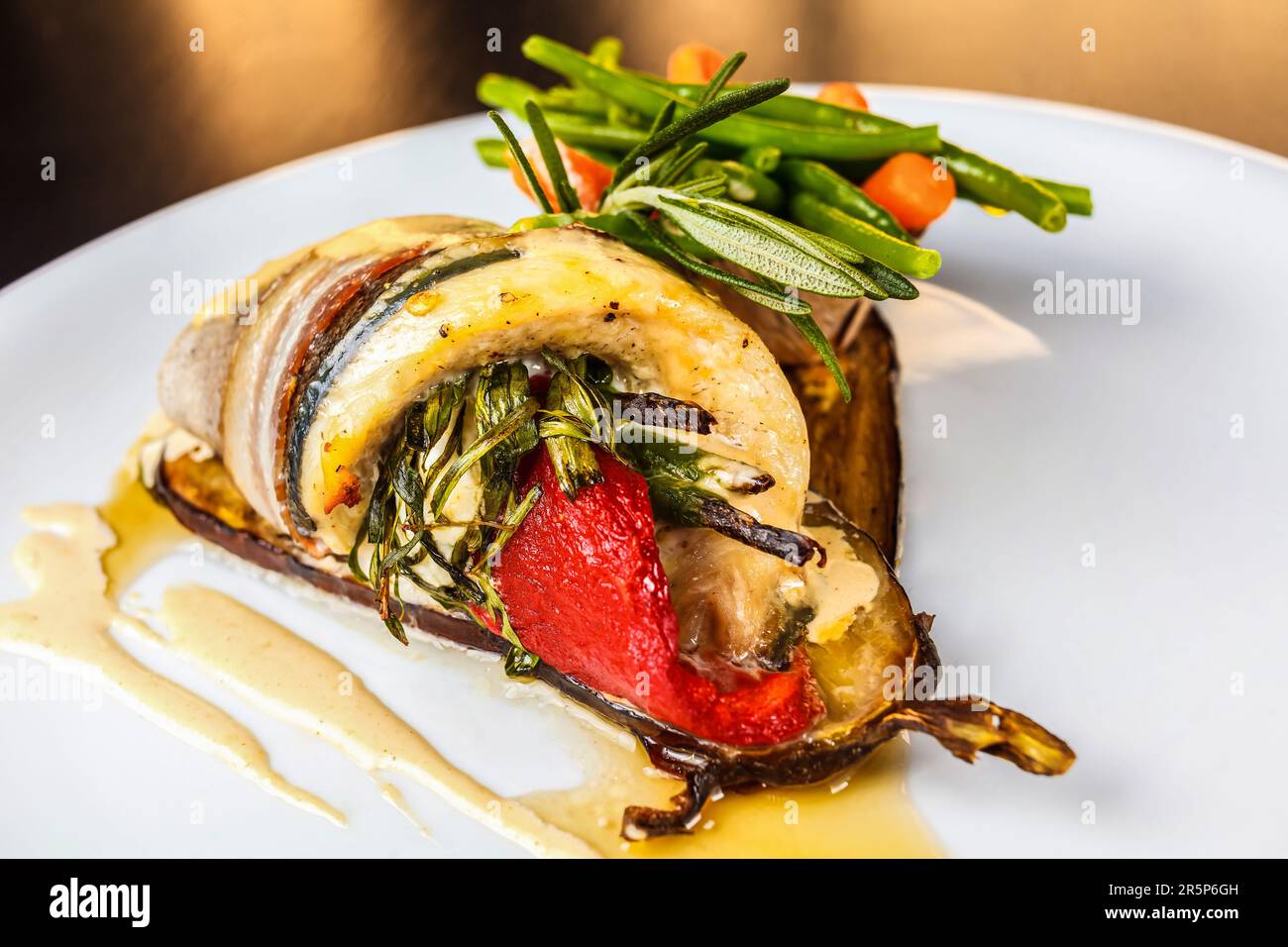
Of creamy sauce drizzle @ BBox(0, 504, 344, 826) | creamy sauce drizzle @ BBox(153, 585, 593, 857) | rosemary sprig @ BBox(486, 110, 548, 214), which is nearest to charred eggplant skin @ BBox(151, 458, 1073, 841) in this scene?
creamy sauce drizzle @ BBox(153, 585, 593, 857)

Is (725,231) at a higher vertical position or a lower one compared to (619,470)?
higher

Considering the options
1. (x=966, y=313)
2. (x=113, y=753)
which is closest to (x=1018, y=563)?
(x=966, y=313)

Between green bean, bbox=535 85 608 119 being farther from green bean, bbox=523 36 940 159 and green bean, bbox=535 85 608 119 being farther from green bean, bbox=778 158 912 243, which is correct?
green bean, bbox=778 158 912 243

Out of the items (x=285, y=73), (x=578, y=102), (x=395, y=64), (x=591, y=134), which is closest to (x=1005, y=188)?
(x=591, y=134)

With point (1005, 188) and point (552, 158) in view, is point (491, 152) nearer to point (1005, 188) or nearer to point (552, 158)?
point (552, 158)

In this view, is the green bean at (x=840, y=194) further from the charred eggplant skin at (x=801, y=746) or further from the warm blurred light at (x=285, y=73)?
the warm blurred light at (x=285, y=73)
